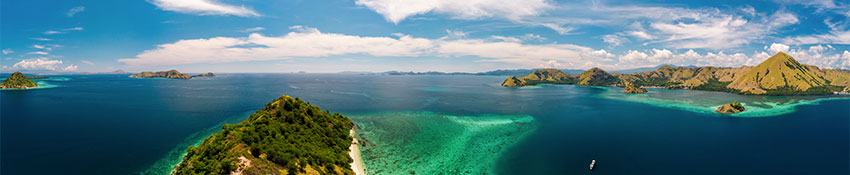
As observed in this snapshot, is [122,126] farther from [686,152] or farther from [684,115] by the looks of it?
[684,115]

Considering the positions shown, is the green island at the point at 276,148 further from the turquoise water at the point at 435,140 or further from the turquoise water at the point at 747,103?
the turquoise water at the point at 747,103

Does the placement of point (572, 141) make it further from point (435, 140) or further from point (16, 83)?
point (16, 83)

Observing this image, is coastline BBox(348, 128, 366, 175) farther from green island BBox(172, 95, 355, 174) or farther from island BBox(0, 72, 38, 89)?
island BBox(0, 72, 38, 89)

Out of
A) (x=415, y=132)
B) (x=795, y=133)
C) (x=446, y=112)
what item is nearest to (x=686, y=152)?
(x=795, y=133)

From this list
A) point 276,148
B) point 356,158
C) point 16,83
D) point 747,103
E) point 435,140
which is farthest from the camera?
point 16,83

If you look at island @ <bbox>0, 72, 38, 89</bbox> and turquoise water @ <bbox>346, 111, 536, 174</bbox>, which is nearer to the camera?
turquoise water @ <bbox>346, 111, 536, 174</bbox>

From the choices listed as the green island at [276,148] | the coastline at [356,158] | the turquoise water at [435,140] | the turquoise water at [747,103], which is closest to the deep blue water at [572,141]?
the turquoise water at [435,140]

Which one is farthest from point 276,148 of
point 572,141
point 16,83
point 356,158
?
point 16,83

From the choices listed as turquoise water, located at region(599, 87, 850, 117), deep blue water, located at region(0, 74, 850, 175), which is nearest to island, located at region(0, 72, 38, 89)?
deep blue water, located at region(0, 74, 850, 175)
